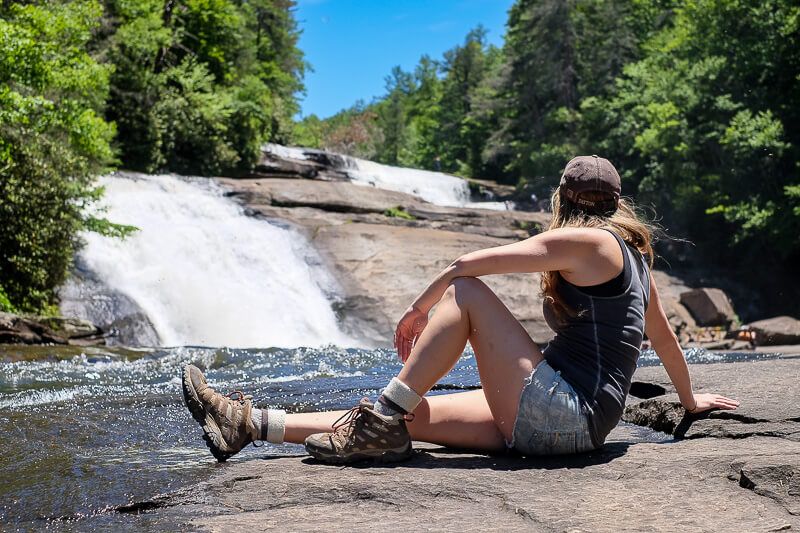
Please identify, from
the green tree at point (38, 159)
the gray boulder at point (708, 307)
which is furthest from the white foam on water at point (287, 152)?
the green tree at point (38, 159)

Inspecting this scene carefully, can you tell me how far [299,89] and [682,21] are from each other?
28.0 m

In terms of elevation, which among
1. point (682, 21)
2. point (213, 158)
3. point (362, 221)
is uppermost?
point (682, 21)

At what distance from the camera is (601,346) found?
3494mm

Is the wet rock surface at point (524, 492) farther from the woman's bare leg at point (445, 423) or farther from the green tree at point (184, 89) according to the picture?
the green tree at point (184, 89)

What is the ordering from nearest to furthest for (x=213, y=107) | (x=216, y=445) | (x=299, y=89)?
1. (x=216, y=445)
2. (x=213, y=107)
3. (x=299, y=89)

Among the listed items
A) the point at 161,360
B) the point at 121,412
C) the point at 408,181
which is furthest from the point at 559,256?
the point at 408,181

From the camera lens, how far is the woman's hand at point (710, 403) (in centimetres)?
416

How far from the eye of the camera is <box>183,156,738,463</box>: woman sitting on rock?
11.3 ft

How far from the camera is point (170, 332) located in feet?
49.9

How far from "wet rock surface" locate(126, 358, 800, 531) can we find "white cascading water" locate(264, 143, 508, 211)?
27747 millimetres

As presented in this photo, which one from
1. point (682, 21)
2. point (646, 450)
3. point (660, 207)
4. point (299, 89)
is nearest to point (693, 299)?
point (660, 207)

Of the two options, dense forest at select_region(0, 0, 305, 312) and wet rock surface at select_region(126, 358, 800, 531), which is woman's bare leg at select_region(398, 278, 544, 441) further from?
dense forest at select_region(0, 0, 305, 312)

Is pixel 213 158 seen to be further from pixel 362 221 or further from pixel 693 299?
pixel 693 299

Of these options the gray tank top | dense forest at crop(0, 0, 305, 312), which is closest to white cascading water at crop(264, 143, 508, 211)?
dense forest at crop(0, 0, 305, 312)
